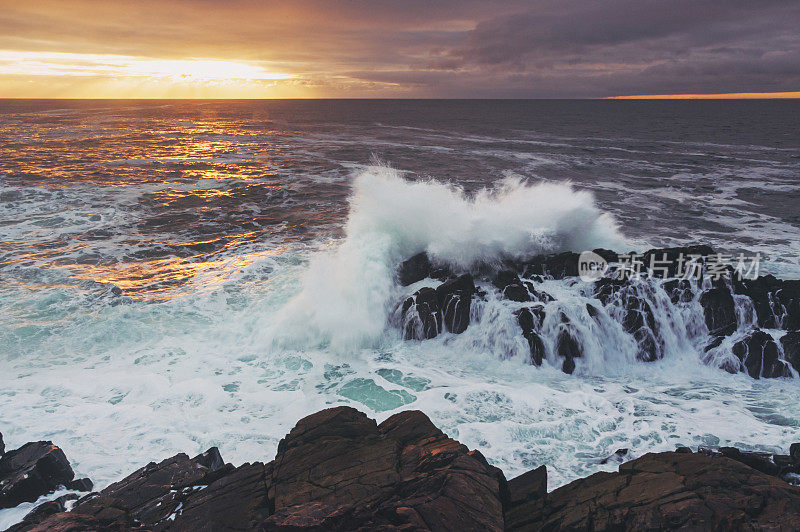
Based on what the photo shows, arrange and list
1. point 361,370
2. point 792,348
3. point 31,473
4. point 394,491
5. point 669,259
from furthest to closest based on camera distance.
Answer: point 669,259 → point 361,370 → point 792,348 → point 31,473 → point 394,491

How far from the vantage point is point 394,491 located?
5.56 metres

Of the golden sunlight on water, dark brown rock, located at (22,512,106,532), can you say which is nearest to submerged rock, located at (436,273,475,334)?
the golden sunlight on water

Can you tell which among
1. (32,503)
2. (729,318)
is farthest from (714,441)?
(32,503)

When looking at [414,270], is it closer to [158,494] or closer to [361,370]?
[361,370]

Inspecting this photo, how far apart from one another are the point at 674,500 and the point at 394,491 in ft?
10.7

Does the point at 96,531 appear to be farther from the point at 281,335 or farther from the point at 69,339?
the point at 69,339

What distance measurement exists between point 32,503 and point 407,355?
7.89 metres

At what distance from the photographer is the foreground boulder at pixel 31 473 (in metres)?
6.80

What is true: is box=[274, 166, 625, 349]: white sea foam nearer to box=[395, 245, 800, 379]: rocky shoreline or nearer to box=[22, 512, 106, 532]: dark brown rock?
box=[395, 245, 800, 379]: rocky shoreline

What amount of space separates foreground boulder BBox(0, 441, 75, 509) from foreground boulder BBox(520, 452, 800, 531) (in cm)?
706

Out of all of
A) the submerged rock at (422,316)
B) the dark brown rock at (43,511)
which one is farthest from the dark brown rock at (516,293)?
the dark brown rock at (43,511)

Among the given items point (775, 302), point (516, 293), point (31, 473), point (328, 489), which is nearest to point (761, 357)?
point (775, 302)

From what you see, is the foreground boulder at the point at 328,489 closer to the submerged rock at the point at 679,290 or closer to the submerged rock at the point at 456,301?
the submerged rock at the point at 456,301

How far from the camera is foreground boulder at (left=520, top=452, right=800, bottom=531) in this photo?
4941mm
